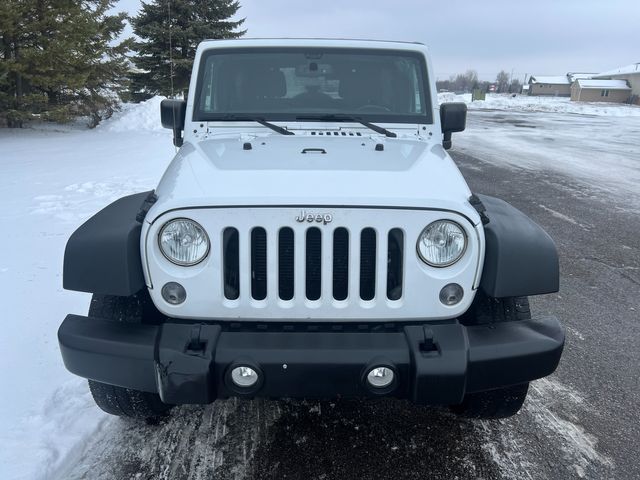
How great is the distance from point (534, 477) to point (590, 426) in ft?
2.06

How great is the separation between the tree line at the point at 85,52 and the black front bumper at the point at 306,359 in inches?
388

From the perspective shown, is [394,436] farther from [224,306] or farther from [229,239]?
[229,239]

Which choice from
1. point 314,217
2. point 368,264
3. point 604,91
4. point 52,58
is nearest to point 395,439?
point 368,264

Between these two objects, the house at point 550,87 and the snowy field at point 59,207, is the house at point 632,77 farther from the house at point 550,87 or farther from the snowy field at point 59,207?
the snowy field at point 59,207

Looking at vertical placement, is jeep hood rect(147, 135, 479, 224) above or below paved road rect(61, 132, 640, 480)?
above

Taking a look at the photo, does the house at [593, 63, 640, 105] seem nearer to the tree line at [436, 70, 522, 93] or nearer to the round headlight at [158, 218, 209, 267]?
the tree line at [436, 70, 522, 93]

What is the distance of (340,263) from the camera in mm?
2305

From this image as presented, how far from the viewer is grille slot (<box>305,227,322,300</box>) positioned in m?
Result: 2.26

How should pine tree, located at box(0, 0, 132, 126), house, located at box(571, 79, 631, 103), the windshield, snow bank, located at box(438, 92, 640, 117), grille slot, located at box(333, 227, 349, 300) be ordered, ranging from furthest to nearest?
house, located at box(571, 79, 631, 103), snow bank, located at box(438, 92, 640, 117), pine tree, located at box(0, 0, 132, 126), the windshield, grille slot, located at box(333, 227, 349, 300)

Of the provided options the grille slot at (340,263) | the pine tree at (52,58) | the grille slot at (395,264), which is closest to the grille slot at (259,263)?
the grille slot at (340,263)

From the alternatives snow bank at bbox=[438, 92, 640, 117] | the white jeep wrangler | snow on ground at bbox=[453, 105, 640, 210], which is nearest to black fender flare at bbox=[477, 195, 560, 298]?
the white jeep wrangler

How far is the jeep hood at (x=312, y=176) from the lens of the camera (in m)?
2.25

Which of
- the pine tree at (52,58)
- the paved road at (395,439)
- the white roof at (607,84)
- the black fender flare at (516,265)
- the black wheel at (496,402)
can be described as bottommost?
the paved road at (395,439)

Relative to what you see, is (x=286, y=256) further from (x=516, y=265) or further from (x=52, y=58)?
(x=52, y=58)
